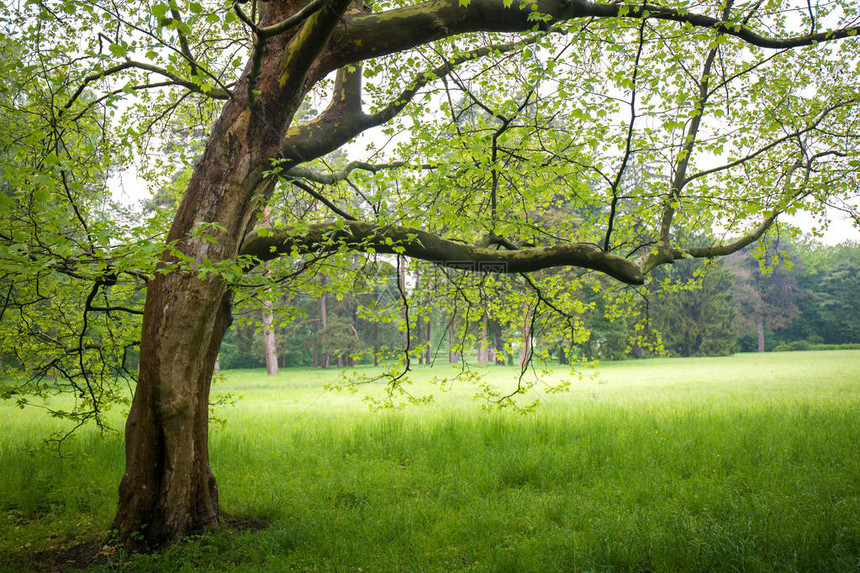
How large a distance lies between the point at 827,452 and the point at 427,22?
7342 mm

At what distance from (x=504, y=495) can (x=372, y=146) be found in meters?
5.91

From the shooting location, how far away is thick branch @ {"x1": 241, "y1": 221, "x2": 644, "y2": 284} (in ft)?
17.2

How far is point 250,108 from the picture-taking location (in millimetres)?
4527

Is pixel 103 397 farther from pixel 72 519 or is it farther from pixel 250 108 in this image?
pixel 250 108

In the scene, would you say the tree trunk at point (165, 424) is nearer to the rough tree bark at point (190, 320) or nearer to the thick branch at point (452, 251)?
the rough tree bark at point (190, 320)

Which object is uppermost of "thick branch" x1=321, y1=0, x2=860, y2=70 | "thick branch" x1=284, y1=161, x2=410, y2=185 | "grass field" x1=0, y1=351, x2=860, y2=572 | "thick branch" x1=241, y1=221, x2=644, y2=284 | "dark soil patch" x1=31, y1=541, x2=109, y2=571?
"thick branch" x1=321, y1=0, x2=860, y2=70

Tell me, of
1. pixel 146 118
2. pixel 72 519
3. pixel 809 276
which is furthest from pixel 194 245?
pixel 809 276

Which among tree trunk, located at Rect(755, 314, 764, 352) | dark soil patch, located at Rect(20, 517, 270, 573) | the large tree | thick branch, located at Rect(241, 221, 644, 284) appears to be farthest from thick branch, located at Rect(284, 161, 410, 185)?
tree trunk, located at Rect(755, 314, 764, 352)

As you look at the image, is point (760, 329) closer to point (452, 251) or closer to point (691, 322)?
point (691, 322)

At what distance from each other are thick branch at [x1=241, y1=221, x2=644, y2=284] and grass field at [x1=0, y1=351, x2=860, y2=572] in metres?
2.55

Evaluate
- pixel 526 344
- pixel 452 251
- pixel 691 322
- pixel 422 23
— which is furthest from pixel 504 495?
pixel 691 322

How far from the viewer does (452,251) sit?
5762 millimetres

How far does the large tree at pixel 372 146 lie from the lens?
14.2ft

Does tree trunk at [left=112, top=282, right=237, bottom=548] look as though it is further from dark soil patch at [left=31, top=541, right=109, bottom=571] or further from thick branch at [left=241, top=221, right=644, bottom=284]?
thick branch at [left=241, top=221, right=644, bottom=284]
